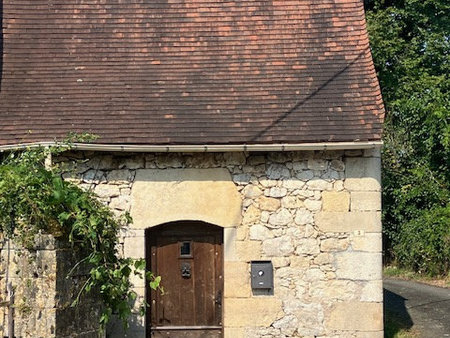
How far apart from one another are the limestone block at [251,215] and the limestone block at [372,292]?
5.40 ft

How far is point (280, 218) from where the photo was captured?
888 centimetres

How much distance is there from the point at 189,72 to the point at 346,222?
3028mm

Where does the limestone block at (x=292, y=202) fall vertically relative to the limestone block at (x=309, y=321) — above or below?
above

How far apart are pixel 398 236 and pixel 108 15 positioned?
10.9 metres

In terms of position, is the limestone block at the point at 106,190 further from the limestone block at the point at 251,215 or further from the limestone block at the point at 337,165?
the limestone block at the point at 337,165

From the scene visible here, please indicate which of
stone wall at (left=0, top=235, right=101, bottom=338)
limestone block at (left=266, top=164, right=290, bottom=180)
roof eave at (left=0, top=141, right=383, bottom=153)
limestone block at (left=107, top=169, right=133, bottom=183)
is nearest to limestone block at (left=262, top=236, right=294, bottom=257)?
limestone block at (left=266, top=164, right=290, bottom=180)

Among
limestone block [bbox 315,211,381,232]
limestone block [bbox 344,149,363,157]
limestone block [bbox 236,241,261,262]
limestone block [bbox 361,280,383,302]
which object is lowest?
limestone block [bbox 361,280,383,302]

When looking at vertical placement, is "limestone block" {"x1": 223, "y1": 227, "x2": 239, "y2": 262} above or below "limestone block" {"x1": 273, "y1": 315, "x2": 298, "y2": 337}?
A: above

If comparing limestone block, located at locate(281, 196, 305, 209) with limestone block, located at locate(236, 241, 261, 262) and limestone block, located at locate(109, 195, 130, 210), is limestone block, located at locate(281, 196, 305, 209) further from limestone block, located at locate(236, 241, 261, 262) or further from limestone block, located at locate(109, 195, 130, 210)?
limestone block, located at locate(109, 195, 130, 210)

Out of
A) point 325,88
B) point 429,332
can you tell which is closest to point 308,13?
point 325,88

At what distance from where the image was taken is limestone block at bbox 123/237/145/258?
886cm

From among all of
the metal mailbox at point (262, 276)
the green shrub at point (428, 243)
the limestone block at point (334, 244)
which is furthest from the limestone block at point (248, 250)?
the green shrub at point (428, 243)

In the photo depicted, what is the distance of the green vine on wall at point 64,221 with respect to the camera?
577 centimetres

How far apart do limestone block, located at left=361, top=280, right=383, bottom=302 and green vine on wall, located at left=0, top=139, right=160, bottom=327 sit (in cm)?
324
